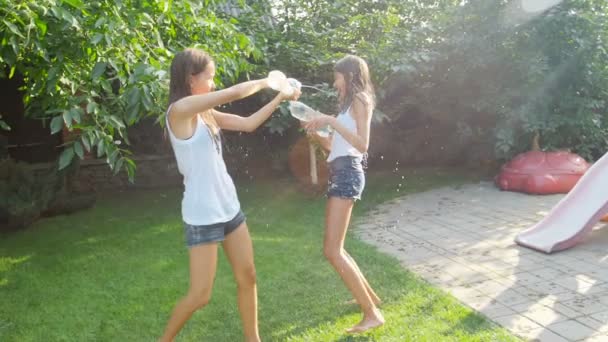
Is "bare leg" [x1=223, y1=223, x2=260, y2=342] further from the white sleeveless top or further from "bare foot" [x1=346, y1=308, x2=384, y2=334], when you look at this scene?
"bare foot" [x1=346, y1=308, x2=384, y2=334]

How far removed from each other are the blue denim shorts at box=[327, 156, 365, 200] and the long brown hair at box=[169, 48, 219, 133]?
1.21m

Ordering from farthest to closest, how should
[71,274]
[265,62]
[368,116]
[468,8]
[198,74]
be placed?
[468,8]
[265,62]
[71,274]
[368,116]
[198,74]

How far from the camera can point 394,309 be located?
389 cm

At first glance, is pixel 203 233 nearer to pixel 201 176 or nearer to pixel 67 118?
pixel 201 176

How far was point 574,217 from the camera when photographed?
5.53 metres

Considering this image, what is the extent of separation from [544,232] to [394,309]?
254 centimetres

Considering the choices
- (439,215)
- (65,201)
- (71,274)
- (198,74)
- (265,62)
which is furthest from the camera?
(265,62)

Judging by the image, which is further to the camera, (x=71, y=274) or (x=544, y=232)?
(x=544, y=232)

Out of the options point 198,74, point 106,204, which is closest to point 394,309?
point 198,74

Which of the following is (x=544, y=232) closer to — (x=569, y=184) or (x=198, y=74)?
(x=569, y=184)

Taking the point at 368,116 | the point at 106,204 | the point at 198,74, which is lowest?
the point at 106,204

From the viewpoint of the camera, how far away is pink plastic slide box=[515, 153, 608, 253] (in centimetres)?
531

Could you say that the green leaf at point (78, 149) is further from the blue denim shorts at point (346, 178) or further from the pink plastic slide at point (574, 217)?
the pink plastic slide at point (574, 217)

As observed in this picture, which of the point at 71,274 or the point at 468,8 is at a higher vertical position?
the point at 468,8
